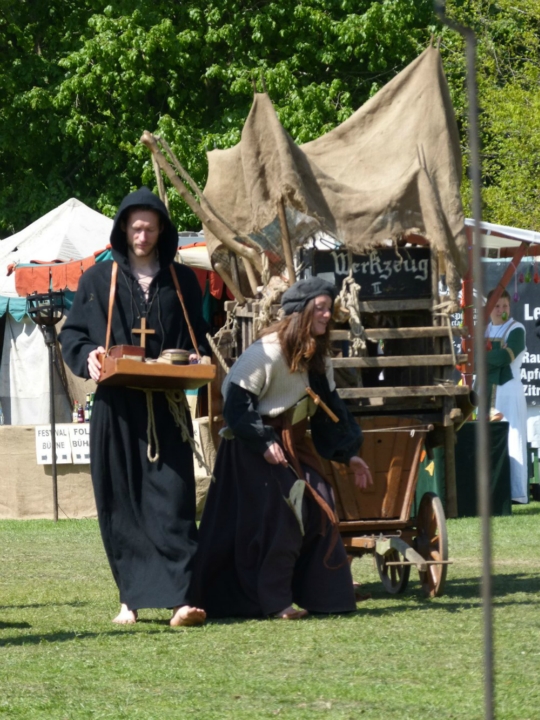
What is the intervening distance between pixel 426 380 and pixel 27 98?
17.2 m

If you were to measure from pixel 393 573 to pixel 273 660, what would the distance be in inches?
88.4

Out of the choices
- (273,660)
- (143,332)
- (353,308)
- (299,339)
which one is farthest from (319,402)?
(273,660)

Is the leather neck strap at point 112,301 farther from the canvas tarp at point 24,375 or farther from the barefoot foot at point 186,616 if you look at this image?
the canvas tarp at point 24,375

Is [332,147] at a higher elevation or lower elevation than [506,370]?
higher

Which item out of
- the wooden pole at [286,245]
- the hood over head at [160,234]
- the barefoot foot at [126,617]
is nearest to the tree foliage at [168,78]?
the wooden pole at [286,245]

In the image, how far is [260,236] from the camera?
6.98 m

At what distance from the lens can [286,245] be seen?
686cm

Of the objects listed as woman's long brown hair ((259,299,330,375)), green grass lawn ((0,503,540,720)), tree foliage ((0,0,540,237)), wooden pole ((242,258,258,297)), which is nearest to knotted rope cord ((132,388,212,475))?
woman's long brown hair ((259,299,330,375))

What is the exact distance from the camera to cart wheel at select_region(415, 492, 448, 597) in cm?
639

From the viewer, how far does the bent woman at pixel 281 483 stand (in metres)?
5.91

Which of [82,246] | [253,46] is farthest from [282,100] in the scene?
[82,246]

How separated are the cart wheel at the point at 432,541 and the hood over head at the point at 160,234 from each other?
1828 mm

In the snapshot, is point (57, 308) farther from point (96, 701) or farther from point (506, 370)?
point (96, 701)

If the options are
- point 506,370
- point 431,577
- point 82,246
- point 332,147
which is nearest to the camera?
point 431,577
